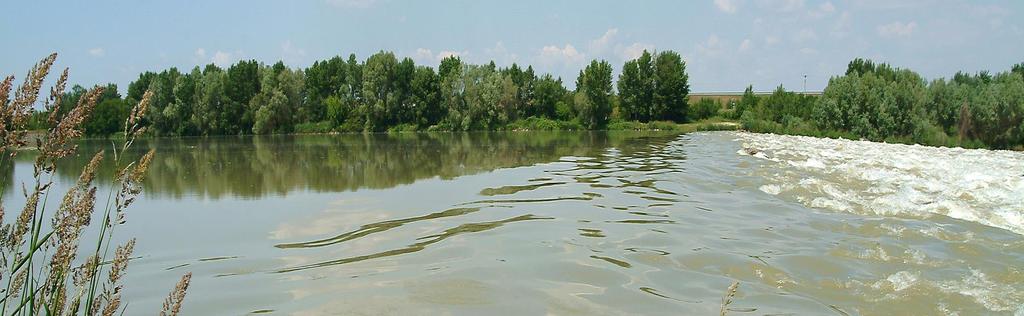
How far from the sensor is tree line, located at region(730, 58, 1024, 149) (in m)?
24.6

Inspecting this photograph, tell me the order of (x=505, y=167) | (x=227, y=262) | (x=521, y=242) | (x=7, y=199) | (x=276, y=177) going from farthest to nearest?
(x=505, y=167) → (x=276, y=177) → (x=7, y=199) → (x=521, y=242) → (x=227, y=262)

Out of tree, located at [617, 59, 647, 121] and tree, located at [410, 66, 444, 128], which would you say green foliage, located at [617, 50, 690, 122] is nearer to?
tree, located at [617, 59, 647, 121]

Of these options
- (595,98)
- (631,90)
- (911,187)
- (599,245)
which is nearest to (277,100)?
(595,98)

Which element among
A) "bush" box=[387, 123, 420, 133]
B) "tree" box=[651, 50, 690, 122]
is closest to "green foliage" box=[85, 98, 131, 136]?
"bush" box=[387, 123, 420, 133]

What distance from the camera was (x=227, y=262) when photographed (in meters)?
6.02

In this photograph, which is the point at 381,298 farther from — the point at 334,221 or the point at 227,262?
the point at 334,221

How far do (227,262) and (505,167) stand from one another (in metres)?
10.8

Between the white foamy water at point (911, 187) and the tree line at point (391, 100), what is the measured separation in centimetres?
5159

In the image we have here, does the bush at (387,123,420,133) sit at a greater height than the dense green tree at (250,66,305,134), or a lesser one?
lesser

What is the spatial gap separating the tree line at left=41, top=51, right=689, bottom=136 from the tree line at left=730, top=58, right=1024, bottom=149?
26318 millimetres

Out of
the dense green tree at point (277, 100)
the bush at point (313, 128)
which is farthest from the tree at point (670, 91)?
the dense green tree at point (277, 100)

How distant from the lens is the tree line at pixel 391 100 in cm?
6209

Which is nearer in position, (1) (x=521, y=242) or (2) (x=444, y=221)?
(1) (x=521, y=242)

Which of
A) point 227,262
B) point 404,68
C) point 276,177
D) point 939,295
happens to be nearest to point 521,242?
point 227,262
